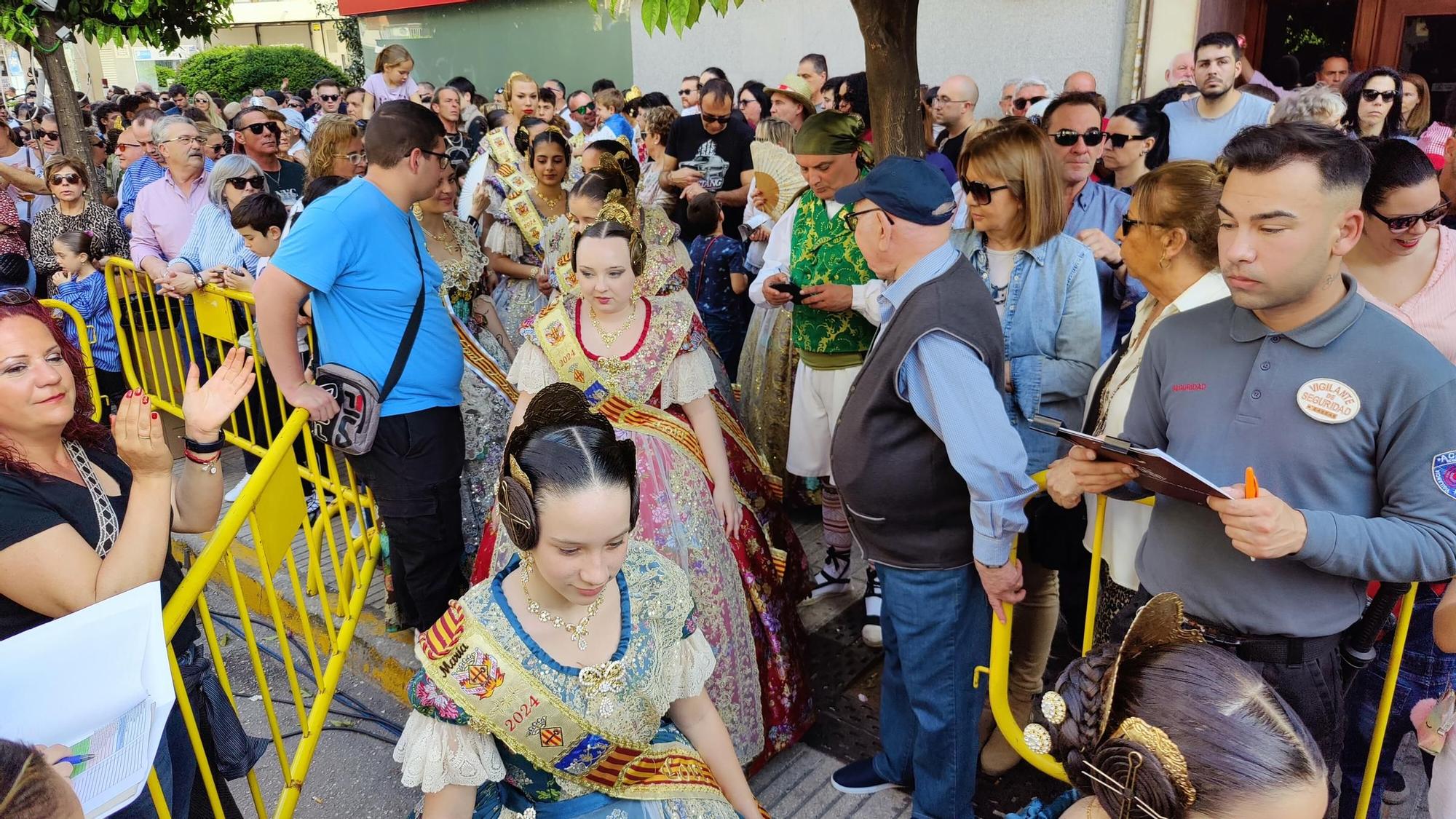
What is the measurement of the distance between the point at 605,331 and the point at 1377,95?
5.13 meters

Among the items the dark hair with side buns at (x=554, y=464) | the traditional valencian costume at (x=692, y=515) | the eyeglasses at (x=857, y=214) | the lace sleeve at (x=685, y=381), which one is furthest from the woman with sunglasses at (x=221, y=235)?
the dark hair with side buns at (x=554, y=464)

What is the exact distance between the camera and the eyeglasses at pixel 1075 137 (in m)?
4.25

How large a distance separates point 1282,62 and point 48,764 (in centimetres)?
969

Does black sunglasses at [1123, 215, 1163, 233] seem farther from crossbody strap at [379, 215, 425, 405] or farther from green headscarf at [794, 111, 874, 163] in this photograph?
crossbody strap at [379, 215, 425, 405]

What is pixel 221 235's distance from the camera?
5.13 m

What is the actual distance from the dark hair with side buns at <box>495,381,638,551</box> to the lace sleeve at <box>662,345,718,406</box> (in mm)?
1349

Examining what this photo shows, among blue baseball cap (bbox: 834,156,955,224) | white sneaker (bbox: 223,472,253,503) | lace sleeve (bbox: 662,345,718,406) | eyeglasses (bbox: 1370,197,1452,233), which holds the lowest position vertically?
white sneaker (bbox: 223,472,253,503)

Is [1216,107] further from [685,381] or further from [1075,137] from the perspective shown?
[685,381]

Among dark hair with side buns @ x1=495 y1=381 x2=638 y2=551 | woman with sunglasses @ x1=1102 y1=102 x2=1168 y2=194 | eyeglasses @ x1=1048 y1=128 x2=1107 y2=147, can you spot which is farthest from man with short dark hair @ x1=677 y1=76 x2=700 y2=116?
dark hair with side buns @ x1=495 y1=381 x2=638 y2=551

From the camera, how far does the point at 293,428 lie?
9.73ft

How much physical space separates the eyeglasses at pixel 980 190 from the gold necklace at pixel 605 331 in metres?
1.25

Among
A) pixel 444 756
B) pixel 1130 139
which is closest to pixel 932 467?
pixel 444 756

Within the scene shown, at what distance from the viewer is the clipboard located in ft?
5.87

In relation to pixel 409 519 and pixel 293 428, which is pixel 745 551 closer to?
pixel 409 519
